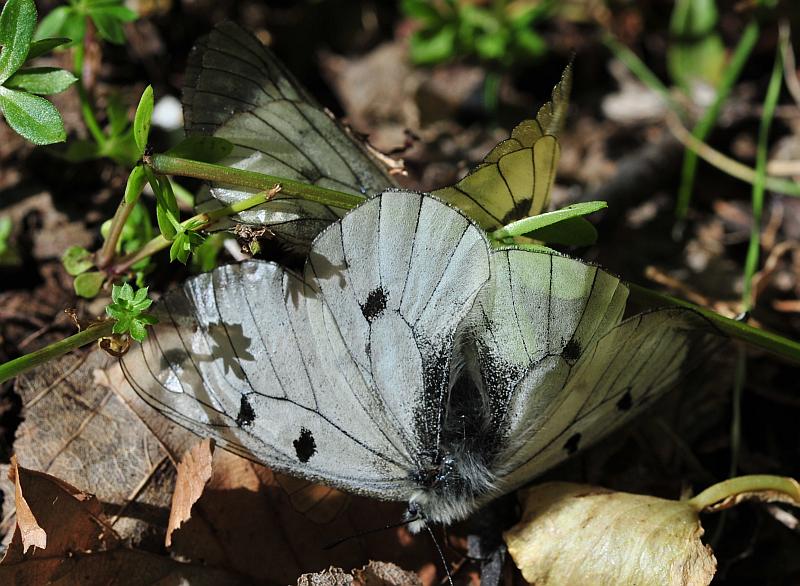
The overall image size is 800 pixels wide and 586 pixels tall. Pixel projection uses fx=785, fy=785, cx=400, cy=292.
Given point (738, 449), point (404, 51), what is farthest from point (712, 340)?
point (404, 51)

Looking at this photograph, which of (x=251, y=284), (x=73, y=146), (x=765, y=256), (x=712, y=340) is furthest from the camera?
(x=765, y=256)

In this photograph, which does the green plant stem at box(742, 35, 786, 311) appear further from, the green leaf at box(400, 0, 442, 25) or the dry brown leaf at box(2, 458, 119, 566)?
the dry brown leaf at box(2, 458, 119, 566)

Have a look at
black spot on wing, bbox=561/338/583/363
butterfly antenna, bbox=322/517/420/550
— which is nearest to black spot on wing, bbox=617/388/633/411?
black spot on wing, bbox=561/338/583/363

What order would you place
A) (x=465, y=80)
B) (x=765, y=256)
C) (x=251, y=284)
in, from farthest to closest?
(x=465, y=80)
(x=765, y=256)
(x=251, y=284)

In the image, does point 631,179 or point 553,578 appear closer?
point 553,578

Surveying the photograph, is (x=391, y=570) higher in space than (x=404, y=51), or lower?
lower

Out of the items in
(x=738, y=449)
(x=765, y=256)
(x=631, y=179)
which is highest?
(x=631, y=179)

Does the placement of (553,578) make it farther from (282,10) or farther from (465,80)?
(282,10)
